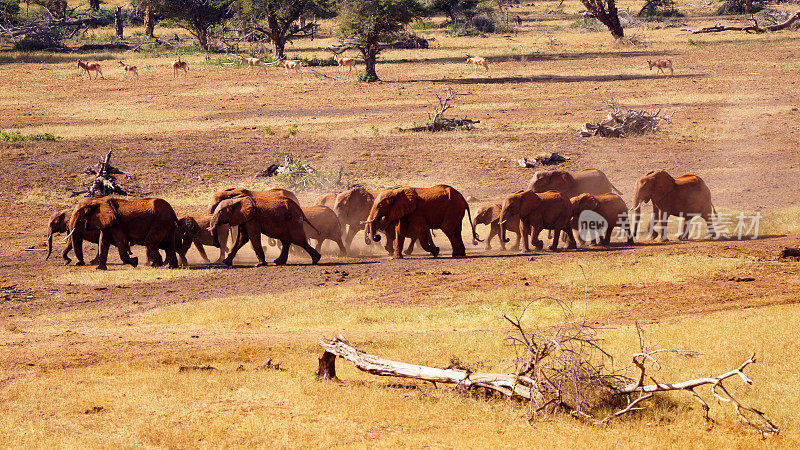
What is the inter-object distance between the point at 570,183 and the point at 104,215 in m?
10.2

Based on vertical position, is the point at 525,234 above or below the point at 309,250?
above

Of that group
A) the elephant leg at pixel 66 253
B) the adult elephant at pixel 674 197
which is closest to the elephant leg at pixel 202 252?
the elephant leg at pixel 66 253

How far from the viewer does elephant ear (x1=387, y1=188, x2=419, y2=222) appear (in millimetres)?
18625

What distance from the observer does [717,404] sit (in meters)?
9.95

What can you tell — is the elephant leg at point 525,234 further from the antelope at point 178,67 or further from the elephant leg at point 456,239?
the antelope at point 178,67

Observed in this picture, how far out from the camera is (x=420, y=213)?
18.9 metres

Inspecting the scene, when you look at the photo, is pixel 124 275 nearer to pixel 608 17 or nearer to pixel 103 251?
pixel 103 251

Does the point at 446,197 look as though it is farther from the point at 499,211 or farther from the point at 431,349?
the point at 431,349

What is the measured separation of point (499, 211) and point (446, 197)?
1.94 meters

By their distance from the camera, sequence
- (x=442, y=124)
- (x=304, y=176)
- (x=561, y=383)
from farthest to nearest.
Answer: (x=442, y=124) < (x=304, y=176) < (x=561, y=383)

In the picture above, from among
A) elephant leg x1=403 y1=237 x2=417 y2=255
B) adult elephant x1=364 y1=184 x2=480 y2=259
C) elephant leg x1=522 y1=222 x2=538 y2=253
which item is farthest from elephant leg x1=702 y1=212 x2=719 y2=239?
elephant leg x1=403 y1=237 x2=417 y2=255

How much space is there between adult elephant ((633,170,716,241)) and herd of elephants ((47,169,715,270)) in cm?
2

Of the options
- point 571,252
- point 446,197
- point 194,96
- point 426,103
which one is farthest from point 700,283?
point 194,96

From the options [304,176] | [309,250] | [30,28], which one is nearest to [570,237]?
[309,250]
